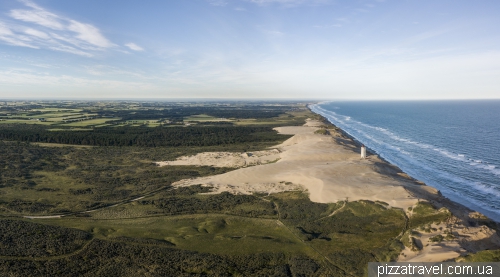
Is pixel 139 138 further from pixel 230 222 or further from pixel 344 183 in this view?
pixel 344 183

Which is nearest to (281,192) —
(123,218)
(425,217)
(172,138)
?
(425,217)

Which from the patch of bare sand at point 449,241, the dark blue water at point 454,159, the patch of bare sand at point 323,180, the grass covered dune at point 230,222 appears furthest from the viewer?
the dark blue water at point 454,159

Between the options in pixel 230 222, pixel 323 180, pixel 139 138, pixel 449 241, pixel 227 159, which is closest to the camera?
pixel 449 241

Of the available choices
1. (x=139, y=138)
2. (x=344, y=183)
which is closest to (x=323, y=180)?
(x=344, y=183)

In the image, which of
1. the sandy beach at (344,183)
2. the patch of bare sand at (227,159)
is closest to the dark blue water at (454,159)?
Answer: the sandy beach at (344,183)

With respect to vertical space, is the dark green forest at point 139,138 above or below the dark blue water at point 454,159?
above

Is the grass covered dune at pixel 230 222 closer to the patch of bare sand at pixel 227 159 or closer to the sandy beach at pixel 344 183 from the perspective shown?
the sandy beach at pixel 344 183

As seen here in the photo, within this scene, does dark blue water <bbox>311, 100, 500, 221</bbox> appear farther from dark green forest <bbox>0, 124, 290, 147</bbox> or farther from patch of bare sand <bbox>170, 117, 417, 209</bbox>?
dark green forest <bbox>0, 124, 290, 147</bbox>

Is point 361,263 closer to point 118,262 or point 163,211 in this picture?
point 118,262
